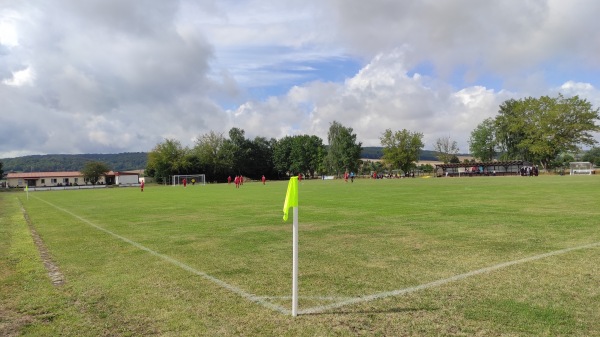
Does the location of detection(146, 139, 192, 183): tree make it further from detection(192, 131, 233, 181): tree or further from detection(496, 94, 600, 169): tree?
detection(496, 94, 600, 169): tree

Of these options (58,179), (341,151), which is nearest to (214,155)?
(341,151)

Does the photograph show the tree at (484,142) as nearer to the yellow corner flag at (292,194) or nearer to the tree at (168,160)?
the tree at (168,160)

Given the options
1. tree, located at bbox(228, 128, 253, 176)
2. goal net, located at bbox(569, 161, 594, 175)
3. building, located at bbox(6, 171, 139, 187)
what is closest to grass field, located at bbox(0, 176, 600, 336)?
goal net, located at bbox(569, 161, 594, 175)

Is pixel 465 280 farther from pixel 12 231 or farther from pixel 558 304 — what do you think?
pixel 12 231

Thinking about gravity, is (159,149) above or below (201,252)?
above

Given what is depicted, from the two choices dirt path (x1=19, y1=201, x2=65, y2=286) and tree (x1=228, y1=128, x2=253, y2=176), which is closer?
dirt path (x1=19, y1=201, x2=65, y2=286)

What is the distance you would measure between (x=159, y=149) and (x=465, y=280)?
111130 mm

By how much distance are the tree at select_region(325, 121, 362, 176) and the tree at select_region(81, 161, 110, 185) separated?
230 feet

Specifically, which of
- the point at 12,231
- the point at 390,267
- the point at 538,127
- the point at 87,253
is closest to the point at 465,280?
the point at 390,267

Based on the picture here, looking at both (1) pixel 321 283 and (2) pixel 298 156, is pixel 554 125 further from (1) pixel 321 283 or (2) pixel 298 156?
(1) pixel 321 283

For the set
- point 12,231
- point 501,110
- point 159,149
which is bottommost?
point 12,231

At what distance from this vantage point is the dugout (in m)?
95.4

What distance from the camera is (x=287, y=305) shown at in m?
5.58

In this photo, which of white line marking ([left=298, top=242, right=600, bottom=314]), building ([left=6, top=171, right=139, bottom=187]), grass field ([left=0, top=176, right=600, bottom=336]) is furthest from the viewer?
building ([left=6, top=171, right=139, bottom=187])
